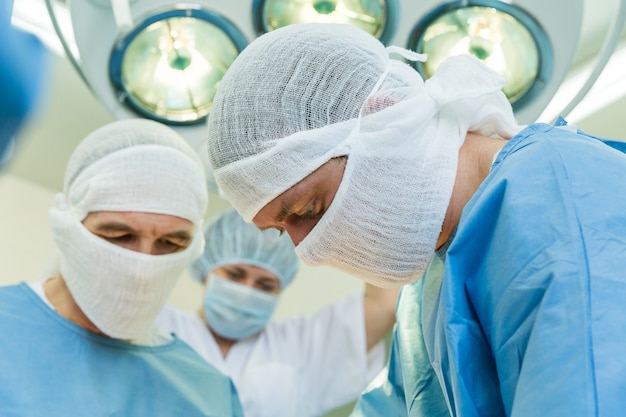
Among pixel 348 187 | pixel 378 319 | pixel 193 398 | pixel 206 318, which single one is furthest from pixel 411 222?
pixel 206 318

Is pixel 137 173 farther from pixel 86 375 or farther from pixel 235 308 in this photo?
pixel 235 308

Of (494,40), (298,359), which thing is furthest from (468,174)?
(298,359)

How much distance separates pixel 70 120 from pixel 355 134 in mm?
1569

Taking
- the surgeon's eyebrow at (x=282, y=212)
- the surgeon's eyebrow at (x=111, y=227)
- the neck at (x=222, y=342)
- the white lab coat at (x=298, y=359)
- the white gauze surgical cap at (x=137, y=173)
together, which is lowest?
the neck at (x=222, y=342)

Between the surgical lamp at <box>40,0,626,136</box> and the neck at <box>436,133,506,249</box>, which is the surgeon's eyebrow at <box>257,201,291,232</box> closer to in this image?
the neck at <box>436,133,506,249</box>

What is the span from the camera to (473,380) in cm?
126

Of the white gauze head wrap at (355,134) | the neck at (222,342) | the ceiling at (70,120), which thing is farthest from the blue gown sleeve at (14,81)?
the neck at (222,342)

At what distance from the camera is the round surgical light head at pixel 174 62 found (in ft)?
5.92

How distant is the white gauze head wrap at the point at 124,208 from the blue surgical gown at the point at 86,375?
2.5 inches

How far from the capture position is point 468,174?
4.70 ft

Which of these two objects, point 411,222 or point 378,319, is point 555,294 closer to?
point 411,222

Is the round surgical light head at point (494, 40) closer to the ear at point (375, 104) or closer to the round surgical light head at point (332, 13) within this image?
the round surgical light head at point (332, 13)

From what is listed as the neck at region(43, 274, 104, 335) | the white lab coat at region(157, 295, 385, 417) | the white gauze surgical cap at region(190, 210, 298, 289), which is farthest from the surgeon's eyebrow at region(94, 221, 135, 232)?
the white gauze surgical cap at region(190, 210, 298, 289)

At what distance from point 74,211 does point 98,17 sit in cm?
46
